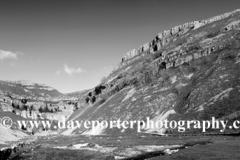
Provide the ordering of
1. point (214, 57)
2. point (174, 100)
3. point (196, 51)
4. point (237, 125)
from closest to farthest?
point (237, 125), point (174, 100), point (214, 57), point (196, 51)

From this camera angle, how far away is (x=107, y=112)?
181875mm

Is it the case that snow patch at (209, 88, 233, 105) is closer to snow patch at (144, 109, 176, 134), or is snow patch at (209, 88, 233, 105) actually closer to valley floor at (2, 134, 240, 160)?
snow patch at (144, 109, 176, 134)

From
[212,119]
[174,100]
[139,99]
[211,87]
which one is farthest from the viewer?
[139,99]

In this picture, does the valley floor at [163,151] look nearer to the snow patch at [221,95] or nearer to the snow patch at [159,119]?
the snow patch at [221,95]

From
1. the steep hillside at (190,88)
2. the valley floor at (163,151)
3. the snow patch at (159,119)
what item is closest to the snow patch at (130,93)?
the steep hillside at (190,88)

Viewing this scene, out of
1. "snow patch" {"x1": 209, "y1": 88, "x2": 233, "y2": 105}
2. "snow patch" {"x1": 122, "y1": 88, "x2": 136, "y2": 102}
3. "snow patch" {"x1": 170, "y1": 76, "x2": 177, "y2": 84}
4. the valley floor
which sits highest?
"snow patch" {"x1": 170, "y1": 76, "x2": 177, "y2": 84}

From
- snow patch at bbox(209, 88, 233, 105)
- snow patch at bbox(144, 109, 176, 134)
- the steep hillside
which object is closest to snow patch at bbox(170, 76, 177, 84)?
the steep hillside

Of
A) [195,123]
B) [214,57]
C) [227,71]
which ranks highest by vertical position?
[214,57]

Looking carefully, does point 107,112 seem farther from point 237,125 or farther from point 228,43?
point 237,125

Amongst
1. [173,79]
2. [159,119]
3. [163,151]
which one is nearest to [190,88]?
[173,79]

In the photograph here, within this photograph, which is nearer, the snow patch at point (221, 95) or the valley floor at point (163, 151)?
the valley floor at point (163, 151)

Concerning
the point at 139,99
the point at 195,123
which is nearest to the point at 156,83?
the point at 139,99

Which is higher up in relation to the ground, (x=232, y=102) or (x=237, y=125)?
(x=232, y=102)

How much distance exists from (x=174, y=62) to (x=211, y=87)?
65.9m
